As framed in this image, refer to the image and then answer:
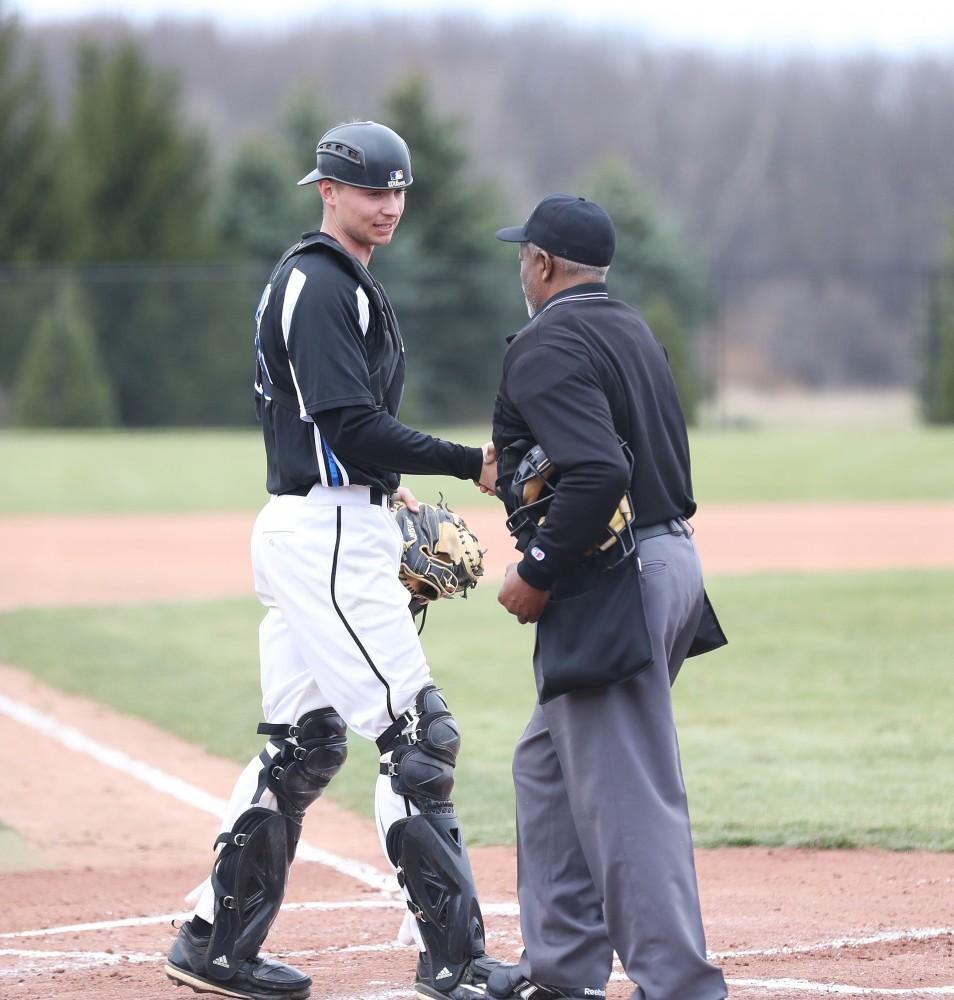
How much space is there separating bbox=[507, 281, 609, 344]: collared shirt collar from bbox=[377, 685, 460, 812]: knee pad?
1.00 metres

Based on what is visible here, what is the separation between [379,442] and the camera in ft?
12.8

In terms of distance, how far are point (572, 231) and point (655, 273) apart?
104ft

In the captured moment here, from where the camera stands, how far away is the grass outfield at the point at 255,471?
2030 centimetres

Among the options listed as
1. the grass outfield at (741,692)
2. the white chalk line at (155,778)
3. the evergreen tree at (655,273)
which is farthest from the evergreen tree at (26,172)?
the white chalk line at (155,778)

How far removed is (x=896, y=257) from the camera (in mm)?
66938

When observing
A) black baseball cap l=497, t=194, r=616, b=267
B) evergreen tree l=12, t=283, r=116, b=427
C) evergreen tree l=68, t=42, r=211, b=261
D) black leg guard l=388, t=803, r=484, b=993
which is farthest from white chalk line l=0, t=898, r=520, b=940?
evergreen tree l=68, t=42, r=211, b=261

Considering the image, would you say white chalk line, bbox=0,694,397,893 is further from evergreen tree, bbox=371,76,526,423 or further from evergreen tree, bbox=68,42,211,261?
evergreen tree, bbox=68,42,211,261

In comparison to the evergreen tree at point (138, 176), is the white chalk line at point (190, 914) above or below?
below

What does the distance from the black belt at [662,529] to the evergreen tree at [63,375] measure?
92.4ft

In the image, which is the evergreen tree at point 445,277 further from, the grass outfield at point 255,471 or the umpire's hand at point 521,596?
the umpire's hand at point 521,596

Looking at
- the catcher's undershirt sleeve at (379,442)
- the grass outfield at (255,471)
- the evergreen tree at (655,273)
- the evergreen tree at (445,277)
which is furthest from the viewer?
the evergreen tree at (445,277)

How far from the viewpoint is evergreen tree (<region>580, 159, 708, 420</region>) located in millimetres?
32094

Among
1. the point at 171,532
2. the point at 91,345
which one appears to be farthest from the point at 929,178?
the point at 171,532

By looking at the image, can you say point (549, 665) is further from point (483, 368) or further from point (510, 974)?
point (483, 368)
